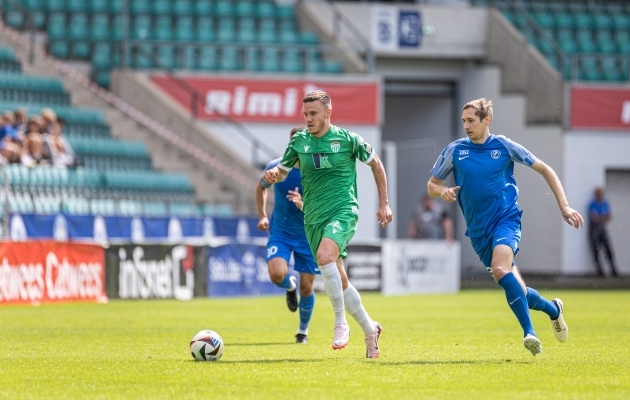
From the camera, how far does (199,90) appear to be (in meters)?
28.7

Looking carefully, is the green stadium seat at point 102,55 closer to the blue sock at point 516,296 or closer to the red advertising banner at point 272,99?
the red advertising banner at point 272,99

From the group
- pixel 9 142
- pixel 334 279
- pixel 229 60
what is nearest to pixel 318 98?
pixel 334 279

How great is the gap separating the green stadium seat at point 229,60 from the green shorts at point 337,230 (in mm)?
19304

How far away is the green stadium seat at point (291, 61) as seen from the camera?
29497 mm

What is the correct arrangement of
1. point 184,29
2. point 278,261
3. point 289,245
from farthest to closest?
1. point 184,29
2. point 289,245
3. point 278,261

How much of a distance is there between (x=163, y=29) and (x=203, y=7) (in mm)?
1377

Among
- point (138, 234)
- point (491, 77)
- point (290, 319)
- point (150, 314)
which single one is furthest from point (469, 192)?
point (491, 77)

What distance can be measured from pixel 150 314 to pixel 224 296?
18.3 ft

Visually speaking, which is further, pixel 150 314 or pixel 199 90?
pixel 199 90

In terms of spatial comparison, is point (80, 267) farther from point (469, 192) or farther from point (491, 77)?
point (491, 77)

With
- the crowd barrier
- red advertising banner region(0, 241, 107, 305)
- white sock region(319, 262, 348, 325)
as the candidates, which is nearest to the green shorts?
white sock region(319, 262, 348, 325)

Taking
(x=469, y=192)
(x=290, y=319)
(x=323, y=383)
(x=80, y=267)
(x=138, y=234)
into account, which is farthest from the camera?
(x=138, y=234)

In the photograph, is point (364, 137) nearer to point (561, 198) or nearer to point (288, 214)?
point (288, 214)

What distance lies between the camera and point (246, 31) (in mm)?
29938
